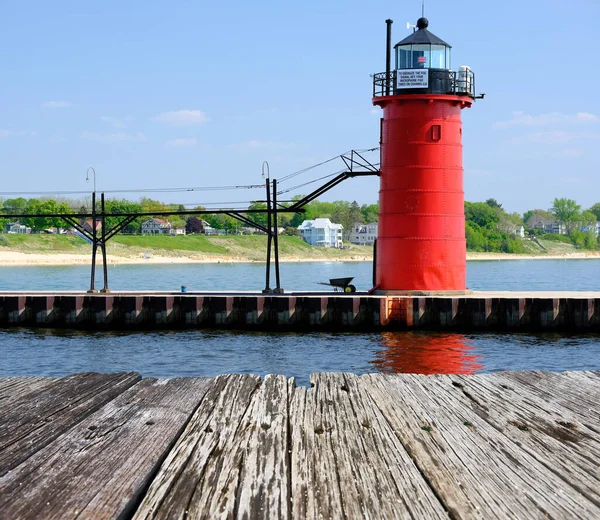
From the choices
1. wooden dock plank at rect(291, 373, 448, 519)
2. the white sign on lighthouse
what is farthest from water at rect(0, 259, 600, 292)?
wooden dock plank at rect(291, 373, 448, 519)

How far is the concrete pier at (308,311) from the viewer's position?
2914 centimetres

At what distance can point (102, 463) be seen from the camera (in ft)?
13.9

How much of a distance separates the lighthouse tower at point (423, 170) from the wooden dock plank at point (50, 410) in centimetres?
2436

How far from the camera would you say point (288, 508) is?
3621 millimetres

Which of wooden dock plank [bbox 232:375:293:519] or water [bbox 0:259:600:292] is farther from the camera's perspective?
water [bbox 0:259:600:292]

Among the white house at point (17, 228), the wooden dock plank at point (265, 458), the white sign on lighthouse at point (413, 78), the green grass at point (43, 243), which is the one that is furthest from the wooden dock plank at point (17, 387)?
the white house at point (17, 228)

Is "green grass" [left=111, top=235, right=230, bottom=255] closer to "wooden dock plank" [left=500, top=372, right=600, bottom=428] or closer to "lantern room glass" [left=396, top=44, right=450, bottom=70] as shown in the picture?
"lantern room glass" [left=396, top=44, right=450, bottom=70]

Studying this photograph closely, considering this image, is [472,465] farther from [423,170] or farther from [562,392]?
[423,170]

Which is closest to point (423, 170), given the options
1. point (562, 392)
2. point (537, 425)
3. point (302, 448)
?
point (562, 392)

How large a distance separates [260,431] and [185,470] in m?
0.77

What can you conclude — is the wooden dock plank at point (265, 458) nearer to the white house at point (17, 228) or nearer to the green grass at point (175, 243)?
the green grass at point (175, 243)

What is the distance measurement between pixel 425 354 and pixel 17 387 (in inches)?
773

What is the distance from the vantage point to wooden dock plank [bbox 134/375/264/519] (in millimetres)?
3627

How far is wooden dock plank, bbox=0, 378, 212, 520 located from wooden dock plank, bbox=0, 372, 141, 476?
0.28 feet
